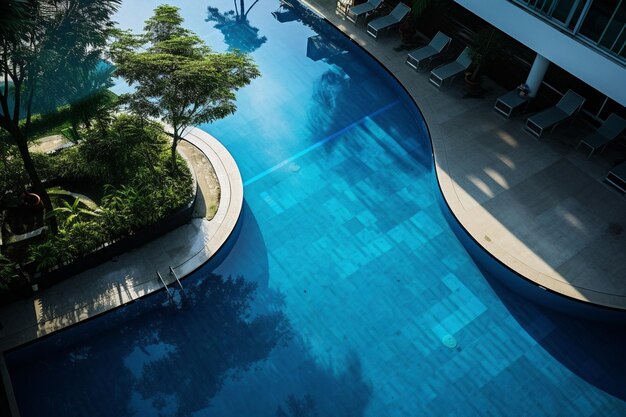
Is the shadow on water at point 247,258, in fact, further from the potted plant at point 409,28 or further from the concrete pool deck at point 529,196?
the potted plant at point 409,28

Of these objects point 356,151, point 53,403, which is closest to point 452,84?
point 356,151

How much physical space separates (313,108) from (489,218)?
259 inches

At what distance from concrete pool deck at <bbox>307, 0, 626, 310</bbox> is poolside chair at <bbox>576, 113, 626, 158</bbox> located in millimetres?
430

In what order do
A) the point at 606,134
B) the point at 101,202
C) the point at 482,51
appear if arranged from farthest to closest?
the point at 482,51
the point at 606,134
the point at 101,202

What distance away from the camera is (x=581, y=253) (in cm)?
1327

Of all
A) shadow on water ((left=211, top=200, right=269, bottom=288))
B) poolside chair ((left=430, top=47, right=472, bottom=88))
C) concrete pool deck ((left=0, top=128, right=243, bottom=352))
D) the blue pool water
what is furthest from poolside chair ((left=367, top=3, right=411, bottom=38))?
shadow on water ((left=211, top=200, right=269, bottom=288))

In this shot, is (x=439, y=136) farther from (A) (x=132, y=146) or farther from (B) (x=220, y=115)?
(A) (x=132, y=146)

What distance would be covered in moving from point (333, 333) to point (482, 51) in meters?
10.1

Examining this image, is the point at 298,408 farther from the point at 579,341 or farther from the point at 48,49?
the point at 48,49

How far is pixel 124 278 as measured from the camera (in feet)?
40.6

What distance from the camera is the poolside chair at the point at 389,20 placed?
1914cm

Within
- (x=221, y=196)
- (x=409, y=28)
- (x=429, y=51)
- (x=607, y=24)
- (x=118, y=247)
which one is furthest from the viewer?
(x=409, y=28)

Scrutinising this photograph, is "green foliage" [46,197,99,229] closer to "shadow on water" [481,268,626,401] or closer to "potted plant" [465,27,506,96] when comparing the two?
"shadow on water" [481,268,626,401]

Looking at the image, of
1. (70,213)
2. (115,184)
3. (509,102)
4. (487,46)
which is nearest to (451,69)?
(487,46)
